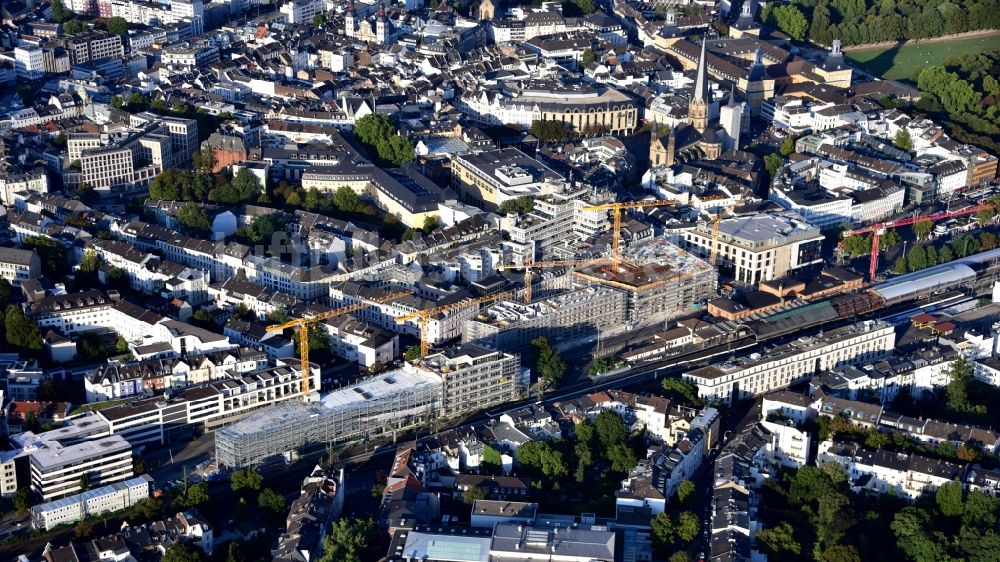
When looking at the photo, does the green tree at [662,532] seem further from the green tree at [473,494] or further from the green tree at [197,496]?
the green tree at [197,496]

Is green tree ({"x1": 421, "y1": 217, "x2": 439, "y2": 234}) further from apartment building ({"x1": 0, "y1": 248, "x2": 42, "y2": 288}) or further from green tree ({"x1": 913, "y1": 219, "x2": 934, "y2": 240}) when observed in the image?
green tree ({"x1": 913, "y1": 219, "x2": 934, "y2": 240})

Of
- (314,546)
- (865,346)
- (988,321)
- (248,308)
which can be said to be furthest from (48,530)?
(988,321)

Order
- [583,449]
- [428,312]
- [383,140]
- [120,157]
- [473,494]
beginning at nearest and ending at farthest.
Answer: [473,494] → [583,449] → [428,312] → [120,157] → [383,140]

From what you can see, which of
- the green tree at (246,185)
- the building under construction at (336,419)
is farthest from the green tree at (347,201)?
the building under construction at (336,419)

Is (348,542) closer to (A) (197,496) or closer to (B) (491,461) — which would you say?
(A) (197,496)

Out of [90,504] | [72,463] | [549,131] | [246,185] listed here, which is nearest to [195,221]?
[246,185]

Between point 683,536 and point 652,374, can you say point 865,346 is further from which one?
point 683,536

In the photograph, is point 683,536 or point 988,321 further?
point 988,321
